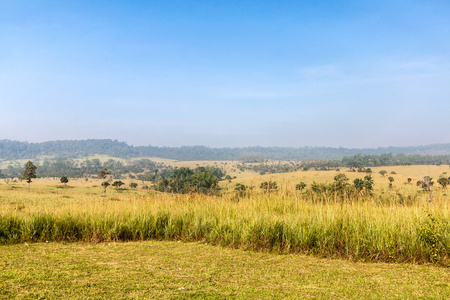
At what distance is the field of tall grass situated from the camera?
582cm

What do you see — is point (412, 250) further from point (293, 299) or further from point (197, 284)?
point (197, 284)

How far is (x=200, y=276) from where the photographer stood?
4.46m

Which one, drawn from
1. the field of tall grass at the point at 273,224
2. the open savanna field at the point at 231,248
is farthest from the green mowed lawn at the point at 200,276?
the field of tall grass at the point at 273,224

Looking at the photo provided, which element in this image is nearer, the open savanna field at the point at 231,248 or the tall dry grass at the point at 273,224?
the open savanna field at the point at 231,248

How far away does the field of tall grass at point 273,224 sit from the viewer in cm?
582

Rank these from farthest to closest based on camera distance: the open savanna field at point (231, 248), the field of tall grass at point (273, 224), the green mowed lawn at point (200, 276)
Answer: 1. the field of tall grass at point (273, 224)
2. the open savanna field at point (231, 248)
3. the green mowed lawn at point (200, 276)

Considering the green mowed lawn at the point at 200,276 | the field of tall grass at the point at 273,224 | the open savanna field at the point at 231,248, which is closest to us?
the green mowed lawn at the point at 200,276

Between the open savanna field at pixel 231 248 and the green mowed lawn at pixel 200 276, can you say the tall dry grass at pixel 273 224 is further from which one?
the green mowed lawn at pixel 200 276

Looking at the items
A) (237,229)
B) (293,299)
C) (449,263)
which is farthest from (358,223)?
(293,299)

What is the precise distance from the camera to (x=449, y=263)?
530 centimetres

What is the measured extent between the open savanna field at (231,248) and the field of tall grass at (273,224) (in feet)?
0.08

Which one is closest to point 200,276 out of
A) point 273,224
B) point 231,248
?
point 231,248

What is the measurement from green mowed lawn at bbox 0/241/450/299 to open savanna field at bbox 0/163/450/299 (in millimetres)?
16

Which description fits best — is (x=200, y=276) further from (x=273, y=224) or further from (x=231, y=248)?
(x=273, y=224)
